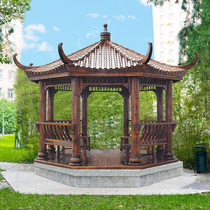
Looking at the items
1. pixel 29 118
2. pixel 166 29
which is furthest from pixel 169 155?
pixel 166 29

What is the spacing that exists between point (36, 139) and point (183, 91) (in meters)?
5.52

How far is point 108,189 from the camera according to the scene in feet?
25.3

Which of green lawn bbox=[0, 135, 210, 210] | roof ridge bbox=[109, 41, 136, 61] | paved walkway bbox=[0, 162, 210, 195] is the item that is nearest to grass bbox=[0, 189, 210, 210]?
green lawn bbox=[0, 135, 210, 210]

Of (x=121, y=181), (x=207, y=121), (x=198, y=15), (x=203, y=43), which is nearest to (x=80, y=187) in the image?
(x=121, y=181)

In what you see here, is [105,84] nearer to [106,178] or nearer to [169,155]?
[106,178]

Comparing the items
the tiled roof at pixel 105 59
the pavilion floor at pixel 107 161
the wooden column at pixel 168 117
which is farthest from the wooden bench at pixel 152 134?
the tiled roof at pixel 105 59

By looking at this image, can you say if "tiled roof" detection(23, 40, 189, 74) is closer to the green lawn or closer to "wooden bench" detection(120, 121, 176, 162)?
"wooden bench" detection(120, 121, 176, 162)

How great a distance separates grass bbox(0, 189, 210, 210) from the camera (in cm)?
629

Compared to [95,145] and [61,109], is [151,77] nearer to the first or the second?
[95,145]

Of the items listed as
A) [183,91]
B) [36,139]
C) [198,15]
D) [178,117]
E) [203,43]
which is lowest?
[36,139]

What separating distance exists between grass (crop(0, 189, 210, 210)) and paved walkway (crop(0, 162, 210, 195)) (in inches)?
16.4

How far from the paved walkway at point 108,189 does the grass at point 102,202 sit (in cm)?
42

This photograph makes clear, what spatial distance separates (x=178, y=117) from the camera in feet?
38.2

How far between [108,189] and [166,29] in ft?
158
